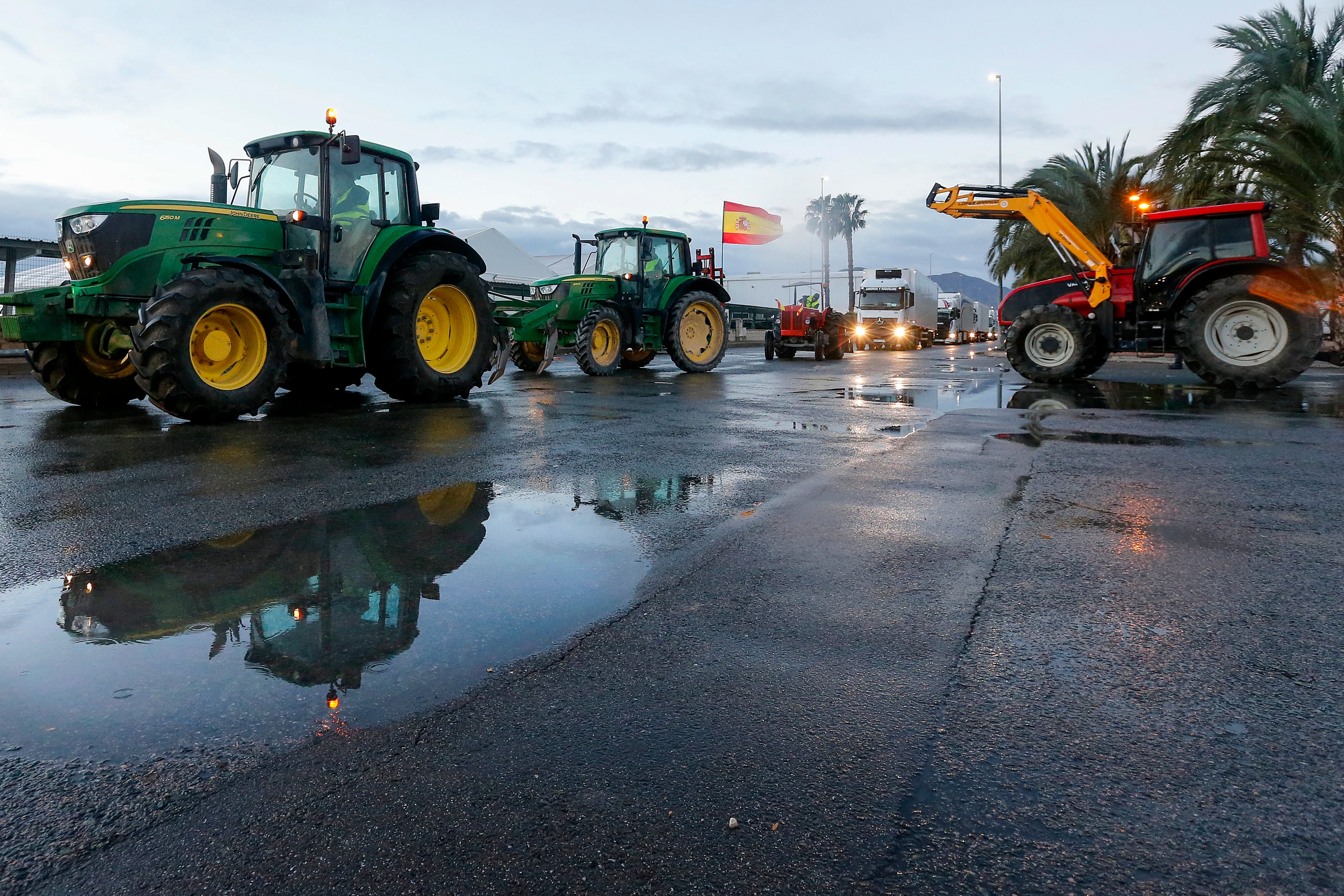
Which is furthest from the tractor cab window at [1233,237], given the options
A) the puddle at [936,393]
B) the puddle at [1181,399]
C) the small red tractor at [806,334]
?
the small red tractor at [806,334]

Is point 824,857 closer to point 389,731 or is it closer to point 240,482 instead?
point 389,731

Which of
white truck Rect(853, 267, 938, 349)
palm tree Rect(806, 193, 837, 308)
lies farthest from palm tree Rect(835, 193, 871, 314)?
white truck Rect(853, 267, 938, 349)

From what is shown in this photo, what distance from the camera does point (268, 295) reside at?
8.18m

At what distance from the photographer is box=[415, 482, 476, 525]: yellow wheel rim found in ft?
14.8

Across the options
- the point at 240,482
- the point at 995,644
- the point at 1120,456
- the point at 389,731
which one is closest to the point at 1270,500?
the point at 1120,456

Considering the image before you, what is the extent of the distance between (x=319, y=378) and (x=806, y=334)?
17780 millimetres

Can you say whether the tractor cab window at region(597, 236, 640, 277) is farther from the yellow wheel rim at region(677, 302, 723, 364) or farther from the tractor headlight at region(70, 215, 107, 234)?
the tractor headlight at region(70, 215, 107, 234)

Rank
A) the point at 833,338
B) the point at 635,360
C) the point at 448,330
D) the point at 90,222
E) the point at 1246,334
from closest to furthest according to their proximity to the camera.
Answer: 1. the point at 90,222
2. the point at 448,330
3. the point at 1246,334
4. the point at 635,360
5. the point at 833,338

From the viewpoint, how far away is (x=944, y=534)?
4223 millimetres

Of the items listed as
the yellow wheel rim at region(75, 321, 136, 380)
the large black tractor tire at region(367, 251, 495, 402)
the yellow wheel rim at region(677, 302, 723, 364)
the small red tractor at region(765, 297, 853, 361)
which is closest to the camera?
the yellow wheel rim at region(75, 321, 136, 380)

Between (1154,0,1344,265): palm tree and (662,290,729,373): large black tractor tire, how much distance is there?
1141 centimetres

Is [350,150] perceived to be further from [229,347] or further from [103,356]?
[103,356]

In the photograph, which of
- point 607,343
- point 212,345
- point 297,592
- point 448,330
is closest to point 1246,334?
point 607,343

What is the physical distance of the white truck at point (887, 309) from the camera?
121 ft
